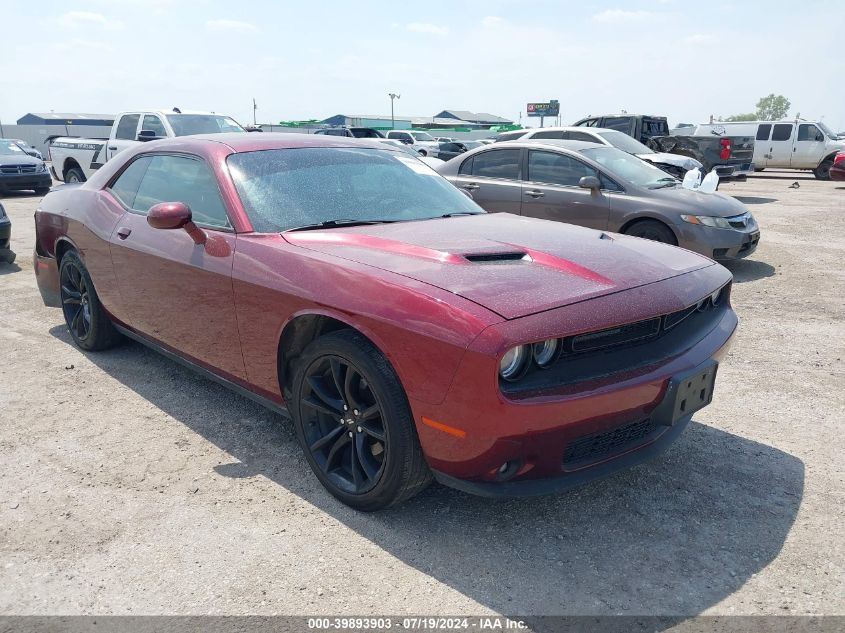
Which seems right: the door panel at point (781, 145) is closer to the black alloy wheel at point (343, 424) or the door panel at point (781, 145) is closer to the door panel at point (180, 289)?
the door panel at point (180, 289)

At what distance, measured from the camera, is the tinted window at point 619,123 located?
55.8 ft

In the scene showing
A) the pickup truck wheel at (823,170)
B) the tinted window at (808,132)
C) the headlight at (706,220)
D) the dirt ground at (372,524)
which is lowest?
the dirt ground at (372,524)

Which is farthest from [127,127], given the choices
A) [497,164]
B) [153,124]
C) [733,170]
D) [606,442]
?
[733,170]

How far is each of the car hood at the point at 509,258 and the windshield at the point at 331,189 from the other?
0.18 m

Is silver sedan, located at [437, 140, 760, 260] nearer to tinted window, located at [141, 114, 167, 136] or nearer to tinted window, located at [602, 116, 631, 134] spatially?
tinted window, located at [141, 114, 167, 136]

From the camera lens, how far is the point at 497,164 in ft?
27.6

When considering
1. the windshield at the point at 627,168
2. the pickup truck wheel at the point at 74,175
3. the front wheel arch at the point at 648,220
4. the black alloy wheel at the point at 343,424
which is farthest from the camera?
the pickup truck wheel at the point at 74,175

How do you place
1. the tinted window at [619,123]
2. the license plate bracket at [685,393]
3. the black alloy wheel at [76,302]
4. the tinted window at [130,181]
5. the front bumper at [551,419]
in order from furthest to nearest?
the tinted window at [619,123]
the black alloy wheel at [76,302]
the tinted window at [130,181]
the license plate bracket at [685,393]
the front bumper at [551,419]

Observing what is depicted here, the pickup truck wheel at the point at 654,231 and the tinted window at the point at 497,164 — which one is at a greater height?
the tinted window at the point at 497,164

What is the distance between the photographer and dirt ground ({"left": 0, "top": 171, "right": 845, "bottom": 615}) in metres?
2.37

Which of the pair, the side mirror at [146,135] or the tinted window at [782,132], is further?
the tinted window at [782,132]

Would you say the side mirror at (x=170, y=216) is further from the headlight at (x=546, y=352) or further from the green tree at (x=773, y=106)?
the green tree at (x=773, y=106)

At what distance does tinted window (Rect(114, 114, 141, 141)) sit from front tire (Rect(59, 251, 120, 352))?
8.57 meters

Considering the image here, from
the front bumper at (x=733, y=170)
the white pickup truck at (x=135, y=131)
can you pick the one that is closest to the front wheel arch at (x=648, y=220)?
the white pickup truck at (x=135, y=131)
